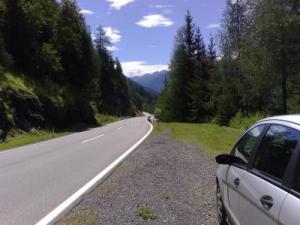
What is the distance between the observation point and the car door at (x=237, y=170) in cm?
559

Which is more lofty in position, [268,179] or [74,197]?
[268,179]

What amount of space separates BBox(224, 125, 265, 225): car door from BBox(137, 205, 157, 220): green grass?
5.28 feet

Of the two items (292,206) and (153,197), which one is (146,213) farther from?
(292,206)

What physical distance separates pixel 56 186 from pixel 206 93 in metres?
52.0

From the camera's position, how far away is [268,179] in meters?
4.50

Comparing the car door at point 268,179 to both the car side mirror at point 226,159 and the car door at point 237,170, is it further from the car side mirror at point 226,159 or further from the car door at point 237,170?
the car side mirror at point 226,159

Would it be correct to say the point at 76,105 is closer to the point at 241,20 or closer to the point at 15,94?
the point at 15,94

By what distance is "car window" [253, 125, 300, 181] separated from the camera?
4246 mm

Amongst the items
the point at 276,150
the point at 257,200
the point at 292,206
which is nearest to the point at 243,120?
the point at 276,150

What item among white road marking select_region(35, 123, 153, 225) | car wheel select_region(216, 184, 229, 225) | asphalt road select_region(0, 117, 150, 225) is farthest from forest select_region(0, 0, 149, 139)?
car wheel select_region(216, 184, 229, 225)

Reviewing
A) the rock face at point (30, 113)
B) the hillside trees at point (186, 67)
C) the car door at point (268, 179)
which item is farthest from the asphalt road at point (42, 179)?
the hillside trees at point (186, 67)

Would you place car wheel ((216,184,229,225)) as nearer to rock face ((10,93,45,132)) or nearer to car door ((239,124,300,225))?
car door ((239,124,300,225))

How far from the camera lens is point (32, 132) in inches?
1618

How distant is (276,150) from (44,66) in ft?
174
